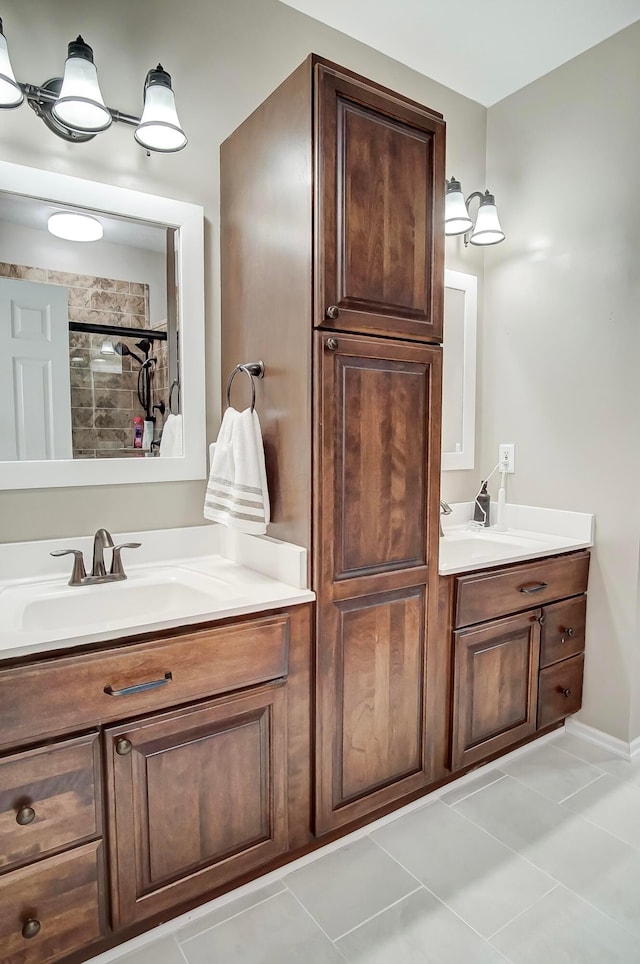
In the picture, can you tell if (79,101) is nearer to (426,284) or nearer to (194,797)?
(426,284)

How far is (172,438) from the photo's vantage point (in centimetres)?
185

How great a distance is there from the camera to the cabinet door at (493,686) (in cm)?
192

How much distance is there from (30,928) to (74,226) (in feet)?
5.67

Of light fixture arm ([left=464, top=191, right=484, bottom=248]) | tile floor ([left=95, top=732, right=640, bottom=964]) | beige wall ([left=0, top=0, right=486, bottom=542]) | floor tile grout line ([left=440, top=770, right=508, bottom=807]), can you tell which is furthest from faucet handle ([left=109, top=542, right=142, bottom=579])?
light fixture arm ([left=464, top=191, right=484, bottom=248])

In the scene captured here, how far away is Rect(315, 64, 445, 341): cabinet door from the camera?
4.87 feet

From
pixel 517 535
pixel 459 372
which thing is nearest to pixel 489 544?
pixel 517 535

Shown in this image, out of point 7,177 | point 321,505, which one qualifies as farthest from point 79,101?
point 321,505

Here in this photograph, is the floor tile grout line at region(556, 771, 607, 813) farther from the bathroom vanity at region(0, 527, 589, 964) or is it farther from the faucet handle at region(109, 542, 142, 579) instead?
the faucet handle at region(109, 542, 142, 579)

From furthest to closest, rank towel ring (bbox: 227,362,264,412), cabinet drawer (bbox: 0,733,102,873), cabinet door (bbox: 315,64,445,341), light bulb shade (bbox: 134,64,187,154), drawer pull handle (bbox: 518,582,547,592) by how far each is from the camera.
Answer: drawer pull handle (bbox: 518,582,547,592) < towel ring (bbox: 227,362,264,412) < light bulb shade (bbox: 134,64,187,154) < cabinet door (bbox: 315,64,445,341) < cabinet drawer (bbox: 0,733,102,873)

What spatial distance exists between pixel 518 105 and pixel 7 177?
6.93 ft

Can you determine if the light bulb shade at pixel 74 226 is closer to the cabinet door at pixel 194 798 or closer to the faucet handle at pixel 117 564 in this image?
the faucet handle at pixel 117 564

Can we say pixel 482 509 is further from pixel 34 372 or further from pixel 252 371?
pixel 34 372

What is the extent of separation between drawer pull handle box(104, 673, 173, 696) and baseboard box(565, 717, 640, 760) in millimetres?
1830

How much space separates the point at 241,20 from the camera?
188 cm
